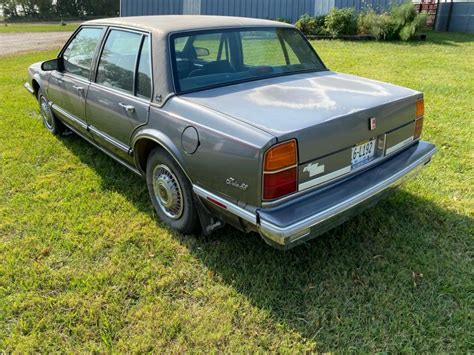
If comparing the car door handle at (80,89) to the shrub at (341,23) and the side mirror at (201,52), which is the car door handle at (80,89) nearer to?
the side mirror at (201,52)

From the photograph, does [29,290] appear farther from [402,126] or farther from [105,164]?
[402,126]

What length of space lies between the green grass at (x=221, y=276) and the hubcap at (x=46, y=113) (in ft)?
3.92

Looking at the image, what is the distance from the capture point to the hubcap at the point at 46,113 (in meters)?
5.38

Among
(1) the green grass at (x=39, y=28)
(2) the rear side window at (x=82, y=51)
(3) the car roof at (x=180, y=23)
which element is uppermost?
(1) the green grass at (x=39, y=28)

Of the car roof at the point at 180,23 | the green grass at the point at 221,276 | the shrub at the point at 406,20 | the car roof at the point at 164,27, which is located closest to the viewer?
the green grass at the point at 221,276

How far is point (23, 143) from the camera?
533cm

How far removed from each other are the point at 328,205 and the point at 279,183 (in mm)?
356

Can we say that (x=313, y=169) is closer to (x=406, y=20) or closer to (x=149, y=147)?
(x=149, y=147)

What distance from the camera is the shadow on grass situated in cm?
250

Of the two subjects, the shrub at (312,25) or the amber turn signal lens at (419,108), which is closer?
the amber turn signal lens at (419,108)

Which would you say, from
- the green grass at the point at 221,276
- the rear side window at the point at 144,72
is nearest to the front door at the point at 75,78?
the green grass at the point at 221,276

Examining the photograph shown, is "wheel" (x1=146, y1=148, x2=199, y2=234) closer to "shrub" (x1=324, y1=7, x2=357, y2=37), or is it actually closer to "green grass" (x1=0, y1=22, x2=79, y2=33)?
"shrub" (x1=324, y1=7, x2=357, y2=37)

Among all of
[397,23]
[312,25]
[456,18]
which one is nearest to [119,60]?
[397,23]

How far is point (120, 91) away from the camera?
3.52 m
